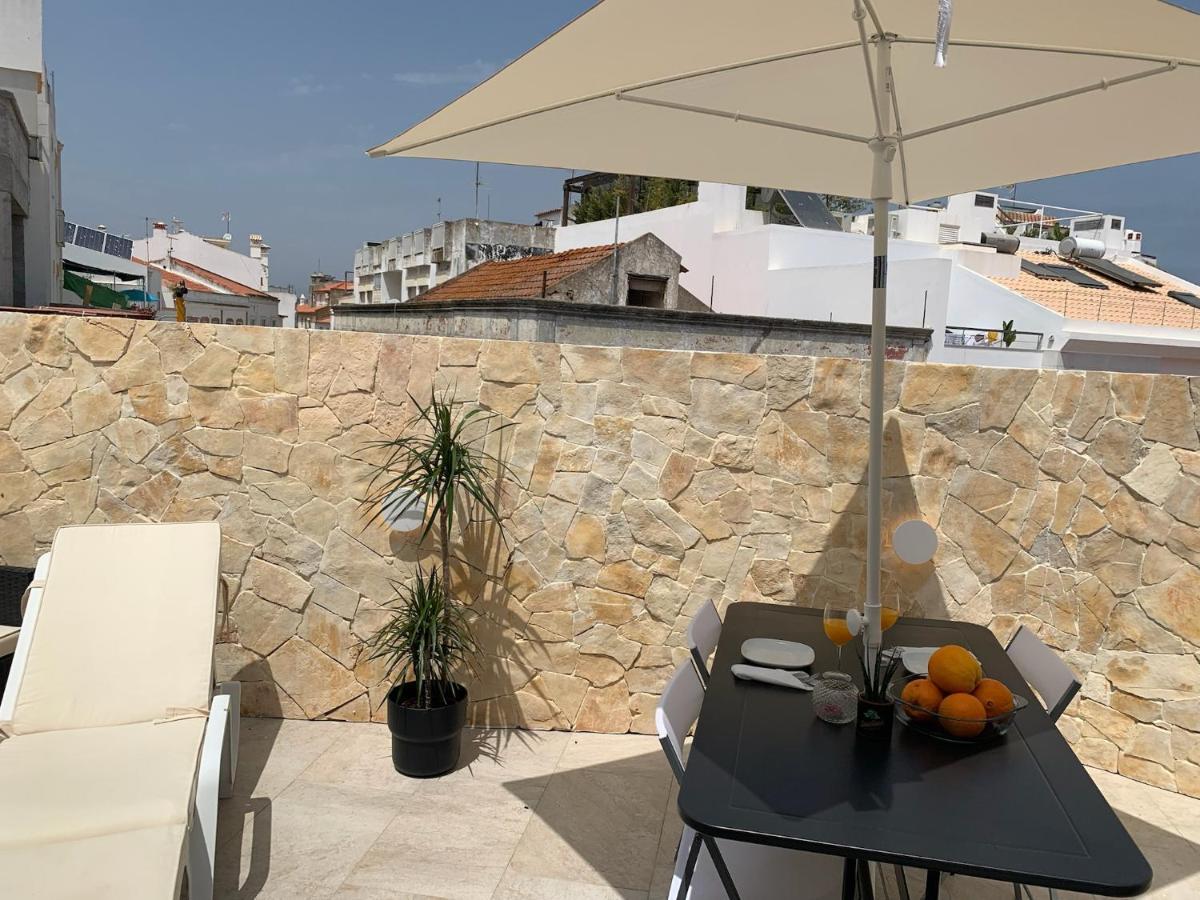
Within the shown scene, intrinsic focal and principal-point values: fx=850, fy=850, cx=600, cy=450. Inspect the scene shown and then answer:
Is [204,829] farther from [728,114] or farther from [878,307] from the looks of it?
[728,114]

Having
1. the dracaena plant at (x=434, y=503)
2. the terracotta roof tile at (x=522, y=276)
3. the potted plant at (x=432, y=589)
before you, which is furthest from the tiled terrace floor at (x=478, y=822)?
the terracotta roof tile at (x=522, y=276)

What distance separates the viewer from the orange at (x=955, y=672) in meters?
2.26

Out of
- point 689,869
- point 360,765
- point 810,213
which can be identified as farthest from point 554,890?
point 810,213

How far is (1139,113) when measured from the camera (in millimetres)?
2699

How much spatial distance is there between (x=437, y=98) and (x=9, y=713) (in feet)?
8.57

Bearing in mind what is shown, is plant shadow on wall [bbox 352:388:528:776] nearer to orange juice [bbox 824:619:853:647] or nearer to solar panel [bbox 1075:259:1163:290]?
orange juice [bbox 824:619:853:647]

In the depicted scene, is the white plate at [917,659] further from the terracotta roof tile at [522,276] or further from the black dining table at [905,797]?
the terracotta roof tile at [522,276]

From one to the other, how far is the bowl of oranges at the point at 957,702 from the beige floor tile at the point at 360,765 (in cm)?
218

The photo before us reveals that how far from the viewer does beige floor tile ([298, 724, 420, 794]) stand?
3588mm

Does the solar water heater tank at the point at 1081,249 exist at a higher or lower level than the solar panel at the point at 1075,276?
higher

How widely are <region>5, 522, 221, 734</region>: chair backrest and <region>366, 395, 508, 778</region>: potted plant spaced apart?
754mm

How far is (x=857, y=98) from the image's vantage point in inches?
118

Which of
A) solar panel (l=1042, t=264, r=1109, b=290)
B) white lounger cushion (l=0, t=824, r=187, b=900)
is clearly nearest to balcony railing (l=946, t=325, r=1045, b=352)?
solar panel (l=1042, t=264, r=1109, b=290)

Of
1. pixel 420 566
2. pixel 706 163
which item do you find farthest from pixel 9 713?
pixel 706 163
